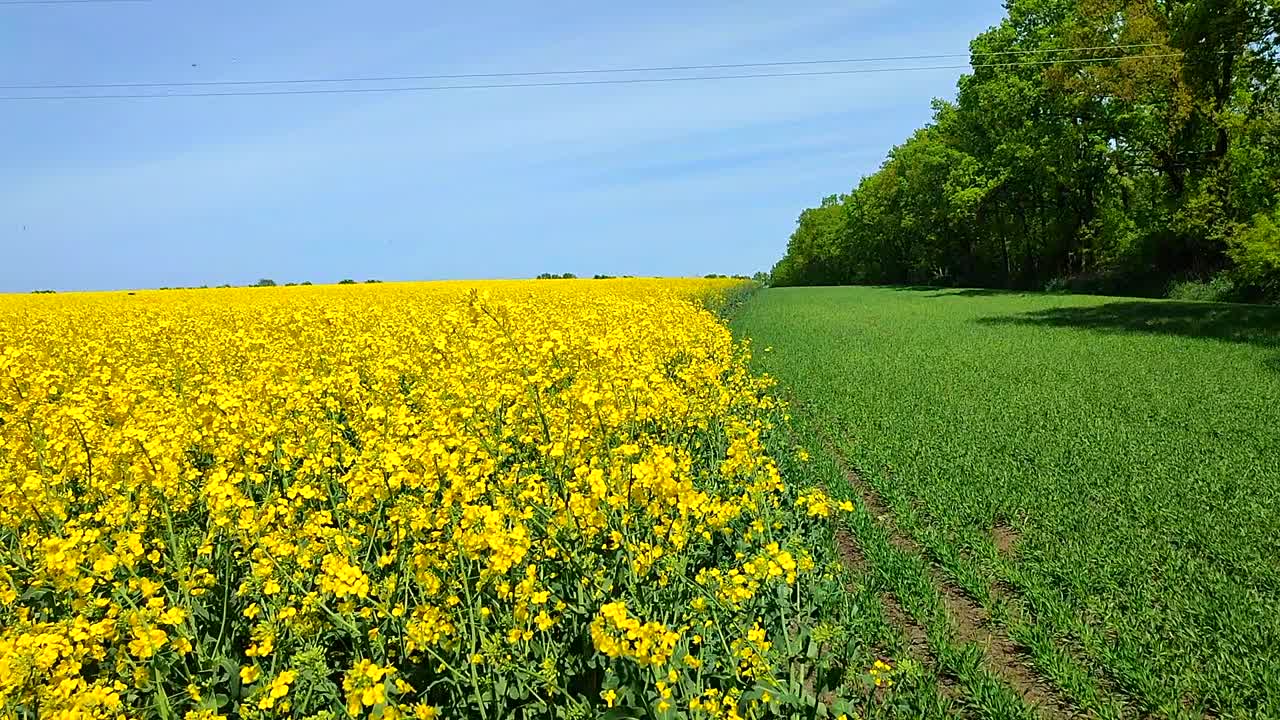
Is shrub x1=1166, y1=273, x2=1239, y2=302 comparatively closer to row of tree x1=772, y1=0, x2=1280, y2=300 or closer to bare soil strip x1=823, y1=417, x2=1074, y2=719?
row of tree x1=772, y1=0, x2=1280, y2=300

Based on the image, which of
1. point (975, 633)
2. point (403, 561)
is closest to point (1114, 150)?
point (975, 633)

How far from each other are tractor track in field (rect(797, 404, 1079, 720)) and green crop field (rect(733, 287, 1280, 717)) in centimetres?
1

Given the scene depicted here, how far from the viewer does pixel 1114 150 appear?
29578 mm

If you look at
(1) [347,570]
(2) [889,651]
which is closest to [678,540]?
(1) [347,570]

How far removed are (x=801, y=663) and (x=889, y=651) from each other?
2.42ft

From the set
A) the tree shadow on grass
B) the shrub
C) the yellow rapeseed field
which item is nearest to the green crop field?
the yellow rapeseed field

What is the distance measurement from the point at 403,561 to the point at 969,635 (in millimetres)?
3109

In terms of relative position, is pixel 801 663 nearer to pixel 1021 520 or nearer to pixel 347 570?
pixel 347 570

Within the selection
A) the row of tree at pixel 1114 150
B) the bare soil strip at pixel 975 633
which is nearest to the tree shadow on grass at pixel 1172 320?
the row of tree at pixel 1114 150

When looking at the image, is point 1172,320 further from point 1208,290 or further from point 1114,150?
point 1114,150

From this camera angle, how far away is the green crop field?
12.0ft

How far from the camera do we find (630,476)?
3.34 meters

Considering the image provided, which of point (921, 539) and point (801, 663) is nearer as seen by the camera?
point (801, 663)

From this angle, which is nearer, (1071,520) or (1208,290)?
(1071,520)
